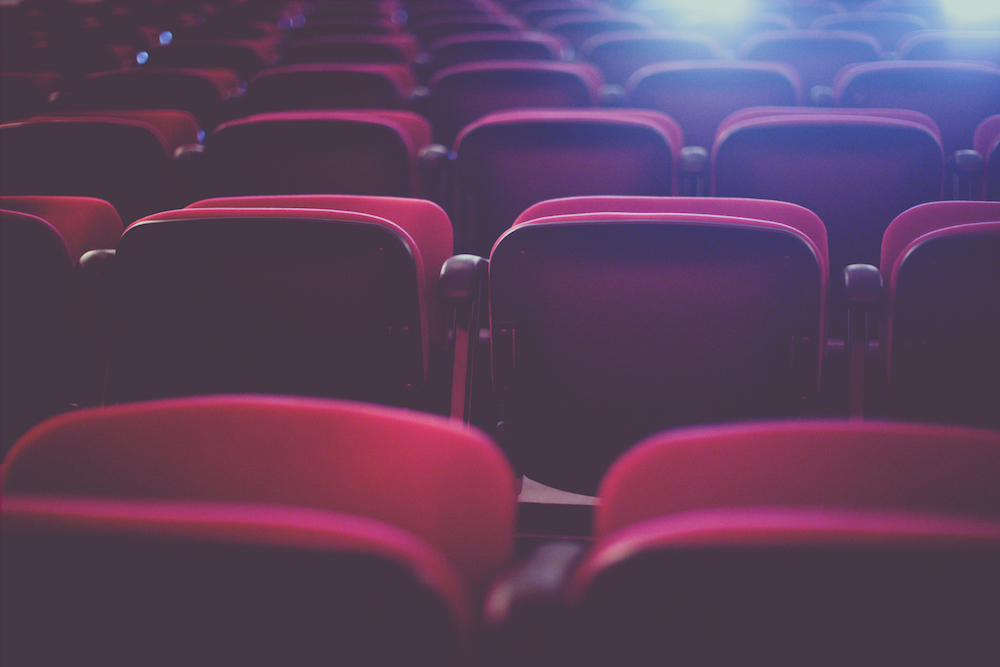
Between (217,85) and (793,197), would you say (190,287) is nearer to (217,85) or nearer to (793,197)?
(793,197)

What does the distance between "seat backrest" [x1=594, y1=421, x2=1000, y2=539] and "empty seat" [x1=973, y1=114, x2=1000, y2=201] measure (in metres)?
1.98

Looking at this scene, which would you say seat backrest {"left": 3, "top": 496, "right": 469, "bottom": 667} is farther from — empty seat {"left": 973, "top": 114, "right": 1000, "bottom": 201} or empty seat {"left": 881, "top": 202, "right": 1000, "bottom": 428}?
empty seat {"left": 973, "top": 114, "right": 1000, "bottom": 201}

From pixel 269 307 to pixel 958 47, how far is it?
154 inches

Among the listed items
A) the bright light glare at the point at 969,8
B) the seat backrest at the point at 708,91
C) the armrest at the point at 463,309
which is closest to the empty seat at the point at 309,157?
the armrest at the point at 463,309

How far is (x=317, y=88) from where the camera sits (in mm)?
3258

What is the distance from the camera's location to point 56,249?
1.44m

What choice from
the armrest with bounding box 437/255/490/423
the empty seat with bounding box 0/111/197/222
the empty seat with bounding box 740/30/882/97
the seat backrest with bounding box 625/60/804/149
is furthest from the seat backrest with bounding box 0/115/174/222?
the empty seat with bounding box 740/30/882/97

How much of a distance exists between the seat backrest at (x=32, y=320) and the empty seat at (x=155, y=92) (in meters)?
2.26

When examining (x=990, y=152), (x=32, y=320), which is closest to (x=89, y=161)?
(x=32, y=320)

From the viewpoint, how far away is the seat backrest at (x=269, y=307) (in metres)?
1.34

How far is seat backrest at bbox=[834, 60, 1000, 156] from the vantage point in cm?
286

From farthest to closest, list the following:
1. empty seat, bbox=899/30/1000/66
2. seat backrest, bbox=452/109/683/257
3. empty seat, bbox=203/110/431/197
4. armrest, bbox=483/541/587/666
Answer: empty seat, bbox=899/30/1000/66
empty seat, bbox=203/110/431/197
seat backrest, bbox=452/109/683/257
armrest, bbox=483/541/587/666

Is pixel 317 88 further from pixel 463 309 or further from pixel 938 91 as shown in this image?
pixel 938 91

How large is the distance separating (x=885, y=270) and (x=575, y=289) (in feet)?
2.45
